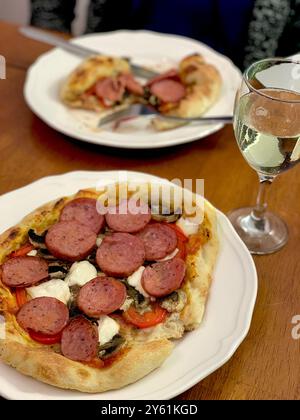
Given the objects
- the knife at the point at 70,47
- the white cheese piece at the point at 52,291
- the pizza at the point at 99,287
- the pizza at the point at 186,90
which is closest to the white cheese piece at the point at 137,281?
the pizza at the point at 99,287

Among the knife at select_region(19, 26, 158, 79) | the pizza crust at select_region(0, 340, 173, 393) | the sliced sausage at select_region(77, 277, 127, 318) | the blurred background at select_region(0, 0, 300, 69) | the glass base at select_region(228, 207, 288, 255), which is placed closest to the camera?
the pizza crust at select_region(0, 340, 173, 393)

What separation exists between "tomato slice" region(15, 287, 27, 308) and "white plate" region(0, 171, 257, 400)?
4.5 inches

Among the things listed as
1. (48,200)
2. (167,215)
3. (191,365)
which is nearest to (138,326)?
(191,365)

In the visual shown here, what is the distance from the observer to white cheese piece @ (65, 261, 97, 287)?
1.00m

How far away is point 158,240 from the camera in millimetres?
1075

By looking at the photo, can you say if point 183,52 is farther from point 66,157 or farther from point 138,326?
point 138,326

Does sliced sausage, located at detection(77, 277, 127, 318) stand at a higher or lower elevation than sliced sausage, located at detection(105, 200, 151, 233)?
lower

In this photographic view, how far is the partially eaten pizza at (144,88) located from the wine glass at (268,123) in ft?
1.29

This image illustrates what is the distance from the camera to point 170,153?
1.43 m

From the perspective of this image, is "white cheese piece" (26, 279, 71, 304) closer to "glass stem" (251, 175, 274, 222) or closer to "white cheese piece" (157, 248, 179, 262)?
"white cheese piece" (157, 248, 179, 262)

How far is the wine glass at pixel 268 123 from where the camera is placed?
1.03 meters

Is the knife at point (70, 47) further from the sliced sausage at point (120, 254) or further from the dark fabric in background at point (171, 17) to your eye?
the sliced sausage at point (120, 254)

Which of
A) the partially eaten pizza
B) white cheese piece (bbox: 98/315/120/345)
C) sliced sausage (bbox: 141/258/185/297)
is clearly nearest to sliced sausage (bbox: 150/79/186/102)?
the partially eaten pizza

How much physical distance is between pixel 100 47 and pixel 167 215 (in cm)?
83
